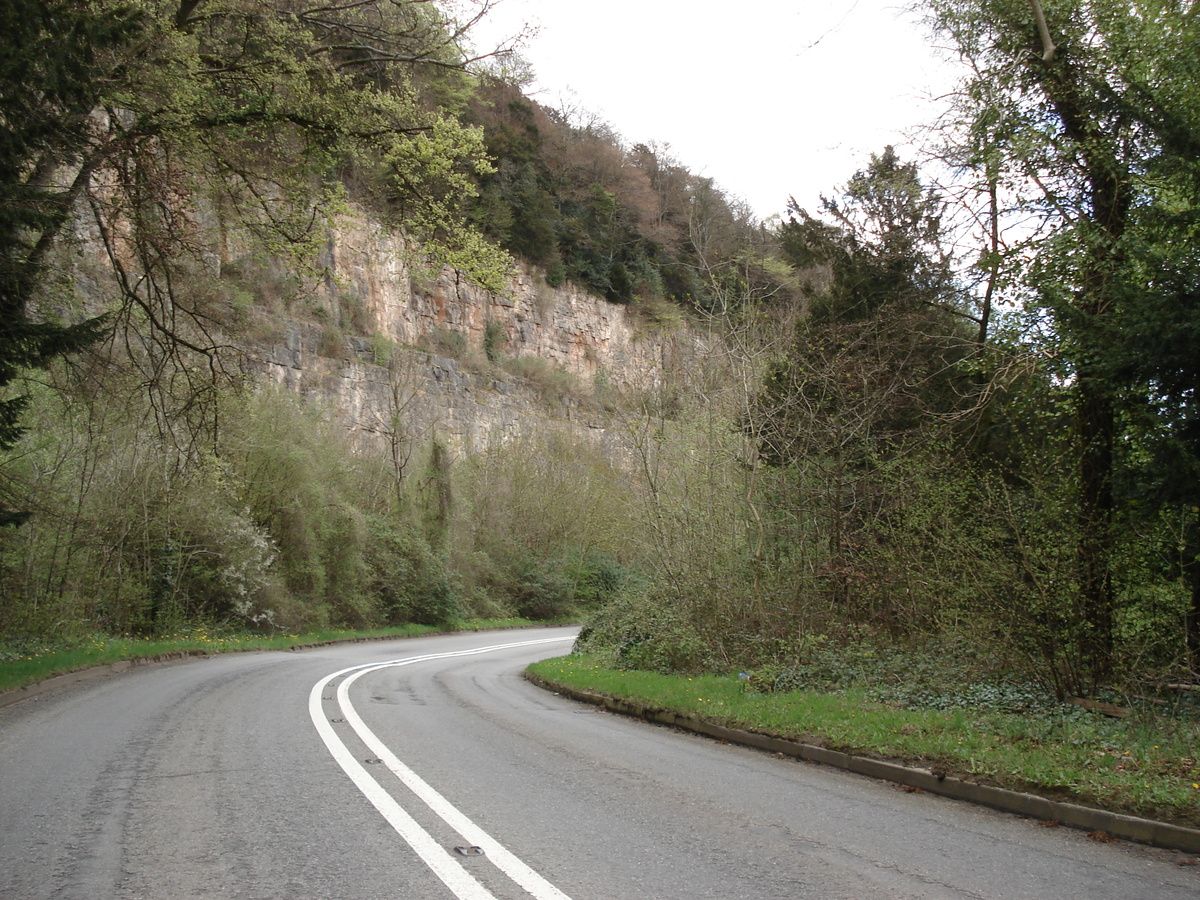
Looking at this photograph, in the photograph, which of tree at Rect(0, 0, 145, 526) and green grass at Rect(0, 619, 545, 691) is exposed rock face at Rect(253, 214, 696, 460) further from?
tree at Rect(0, 0, 145, 526)

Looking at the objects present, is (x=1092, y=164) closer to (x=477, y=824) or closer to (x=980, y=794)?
(x=980, y=794)

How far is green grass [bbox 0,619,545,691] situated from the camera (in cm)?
1259

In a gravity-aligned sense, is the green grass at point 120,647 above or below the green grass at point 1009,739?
below

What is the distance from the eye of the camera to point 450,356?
159ft

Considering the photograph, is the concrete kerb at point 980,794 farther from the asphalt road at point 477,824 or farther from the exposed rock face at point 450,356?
the exposed rock face at point 450,356

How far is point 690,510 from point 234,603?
14.6 m

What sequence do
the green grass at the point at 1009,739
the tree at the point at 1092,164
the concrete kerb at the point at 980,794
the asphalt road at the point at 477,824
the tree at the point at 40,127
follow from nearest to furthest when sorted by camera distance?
the asphalt road at the point at 477,824 < the concrete kerb at the point at 980,794 < the green grass at the point at 1009,739 < the tree at the point at 40,127 < the tree at the point at 1092,164

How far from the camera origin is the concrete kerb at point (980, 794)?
5117 mm

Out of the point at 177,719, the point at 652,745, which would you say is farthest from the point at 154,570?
the point at 652,745

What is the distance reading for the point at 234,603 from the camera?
901 inches

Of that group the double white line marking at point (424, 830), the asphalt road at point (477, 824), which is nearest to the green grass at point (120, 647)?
the asphalt road at point (477, 824)

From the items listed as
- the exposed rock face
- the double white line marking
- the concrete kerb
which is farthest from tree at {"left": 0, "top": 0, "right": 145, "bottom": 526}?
the exposed rock face

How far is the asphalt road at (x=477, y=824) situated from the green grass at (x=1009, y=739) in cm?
45

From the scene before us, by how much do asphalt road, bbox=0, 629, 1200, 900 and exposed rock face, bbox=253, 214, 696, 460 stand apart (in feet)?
89.5
